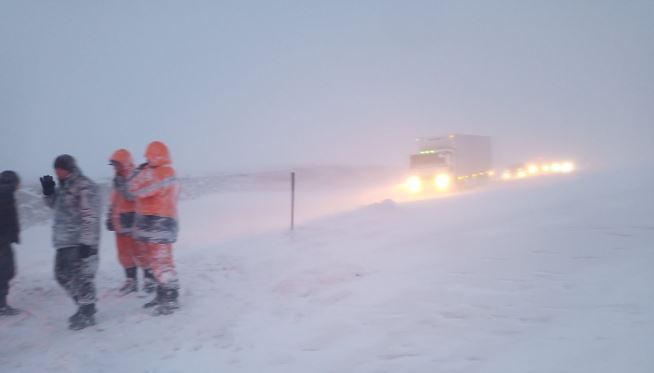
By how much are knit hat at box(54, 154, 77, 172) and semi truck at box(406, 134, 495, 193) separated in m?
21.2

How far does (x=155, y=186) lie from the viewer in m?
5.99

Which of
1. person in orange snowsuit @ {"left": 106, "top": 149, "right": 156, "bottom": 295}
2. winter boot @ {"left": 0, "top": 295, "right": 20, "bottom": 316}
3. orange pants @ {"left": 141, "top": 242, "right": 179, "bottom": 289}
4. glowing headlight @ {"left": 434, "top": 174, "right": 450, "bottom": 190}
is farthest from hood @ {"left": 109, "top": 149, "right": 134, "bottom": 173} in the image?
glowing headlight @ {"left": 434, "top": 174, "right": 450, "bottom": 190}

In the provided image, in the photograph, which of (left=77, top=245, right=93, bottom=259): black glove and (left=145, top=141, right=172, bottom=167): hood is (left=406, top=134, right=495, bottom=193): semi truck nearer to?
(left=145, top=141, right=172, bottom=167): hood

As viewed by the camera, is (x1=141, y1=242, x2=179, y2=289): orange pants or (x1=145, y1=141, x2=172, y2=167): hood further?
(x1=145, y1=141, x2=172, y2=167): hood

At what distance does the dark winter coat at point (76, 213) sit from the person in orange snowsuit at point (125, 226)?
1015mm

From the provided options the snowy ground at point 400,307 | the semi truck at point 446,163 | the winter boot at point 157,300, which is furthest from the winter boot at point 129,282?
the semi truck at point 446,163

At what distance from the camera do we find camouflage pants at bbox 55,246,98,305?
5707 millimetres

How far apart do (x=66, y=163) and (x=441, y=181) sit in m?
22.2

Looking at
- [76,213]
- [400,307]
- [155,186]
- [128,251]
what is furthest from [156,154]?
[400,307]

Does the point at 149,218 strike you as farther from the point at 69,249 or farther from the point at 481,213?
the point at 481,213

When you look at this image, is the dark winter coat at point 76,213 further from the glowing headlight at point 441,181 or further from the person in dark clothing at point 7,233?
the glowing headlight at point 441,181

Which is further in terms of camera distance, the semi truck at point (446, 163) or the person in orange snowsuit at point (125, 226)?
the semi truck at point (446, 163)

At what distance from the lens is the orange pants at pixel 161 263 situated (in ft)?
19.6

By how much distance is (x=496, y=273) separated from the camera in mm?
5980
